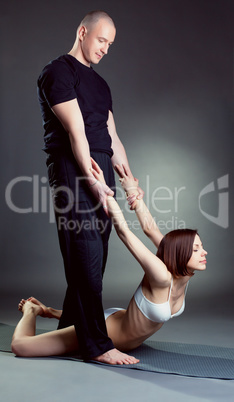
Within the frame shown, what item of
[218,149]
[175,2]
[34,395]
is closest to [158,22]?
[175,2]

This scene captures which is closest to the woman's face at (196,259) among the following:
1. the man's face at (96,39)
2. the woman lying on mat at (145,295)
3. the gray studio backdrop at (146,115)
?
the woman lying on mat at (145,295)

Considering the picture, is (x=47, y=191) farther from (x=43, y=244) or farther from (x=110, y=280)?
(x=110, y=280)

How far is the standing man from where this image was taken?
287 cm

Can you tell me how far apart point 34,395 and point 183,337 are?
135 cm

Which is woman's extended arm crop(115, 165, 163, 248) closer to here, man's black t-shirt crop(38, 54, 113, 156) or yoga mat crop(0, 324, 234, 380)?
man's black t-shirt crop(38, 54, 113, 156)

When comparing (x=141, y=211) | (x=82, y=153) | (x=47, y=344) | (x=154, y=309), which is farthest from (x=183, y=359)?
(x=82, y=153)

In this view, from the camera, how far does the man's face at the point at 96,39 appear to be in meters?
2.95

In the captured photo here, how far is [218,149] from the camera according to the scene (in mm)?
5168

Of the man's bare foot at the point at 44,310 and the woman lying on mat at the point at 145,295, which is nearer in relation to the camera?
the woman lying on mat at the point at 145,295

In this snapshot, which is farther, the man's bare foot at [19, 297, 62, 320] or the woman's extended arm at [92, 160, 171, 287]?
the man's bare foot at [19, 297, 62, 320]

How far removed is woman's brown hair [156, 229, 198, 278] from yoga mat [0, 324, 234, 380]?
0.46 metres

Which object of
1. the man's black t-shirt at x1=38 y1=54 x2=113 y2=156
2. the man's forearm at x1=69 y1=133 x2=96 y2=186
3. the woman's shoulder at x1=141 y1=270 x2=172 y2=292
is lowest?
the woman's shoulder at x1=141 y1=270 x2=172 y2=292

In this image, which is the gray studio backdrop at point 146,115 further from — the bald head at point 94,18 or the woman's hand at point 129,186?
the bald head at point 94,18

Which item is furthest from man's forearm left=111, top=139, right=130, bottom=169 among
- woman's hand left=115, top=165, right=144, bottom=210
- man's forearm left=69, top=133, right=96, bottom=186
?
man's forearm left=69, top=133, right=96, bottom=186
